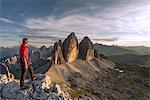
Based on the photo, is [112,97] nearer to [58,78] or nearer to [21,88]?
[58,78]

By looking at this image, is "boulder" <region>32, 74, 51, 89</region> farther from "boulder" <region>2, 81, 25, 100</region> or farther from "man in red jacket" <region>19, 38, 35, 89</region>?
"boulder" <region>2, 81, 25, 100</region>

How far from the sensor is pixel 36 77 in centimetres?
2636

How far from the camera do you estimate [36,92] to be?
24.2 metres

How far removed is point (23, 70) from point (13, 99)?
2470mm

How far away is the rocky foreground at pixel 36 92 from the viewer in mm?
23828

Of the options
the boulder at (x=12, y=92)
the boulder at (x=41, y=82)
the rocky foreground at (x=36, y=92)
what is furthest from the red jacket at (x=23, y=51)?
the boulder at (x=12, y=92)

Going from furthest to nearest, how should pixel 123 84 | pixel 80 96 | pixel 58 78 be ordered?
pixel 123 84
pixel 58 78
pixel 80 96

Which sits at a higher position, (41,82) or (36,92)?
(41,82)

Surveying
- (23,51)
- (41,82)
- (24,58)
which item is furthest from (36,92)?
(23,51)

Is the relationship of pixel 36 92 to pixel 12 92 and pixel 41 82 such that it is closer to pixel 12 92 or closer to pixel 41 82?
pixel 41 82

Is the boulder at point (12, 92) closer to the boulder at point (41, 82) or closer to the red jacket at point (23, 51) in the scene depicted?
the boulder at point (41, 82)

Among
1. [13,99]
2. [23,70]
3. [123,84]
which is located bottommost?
[123,84]

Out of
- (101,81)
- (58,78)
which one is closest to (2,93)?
(58,78)

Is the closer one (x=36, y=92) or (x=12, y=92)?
(x=36, y=92)
